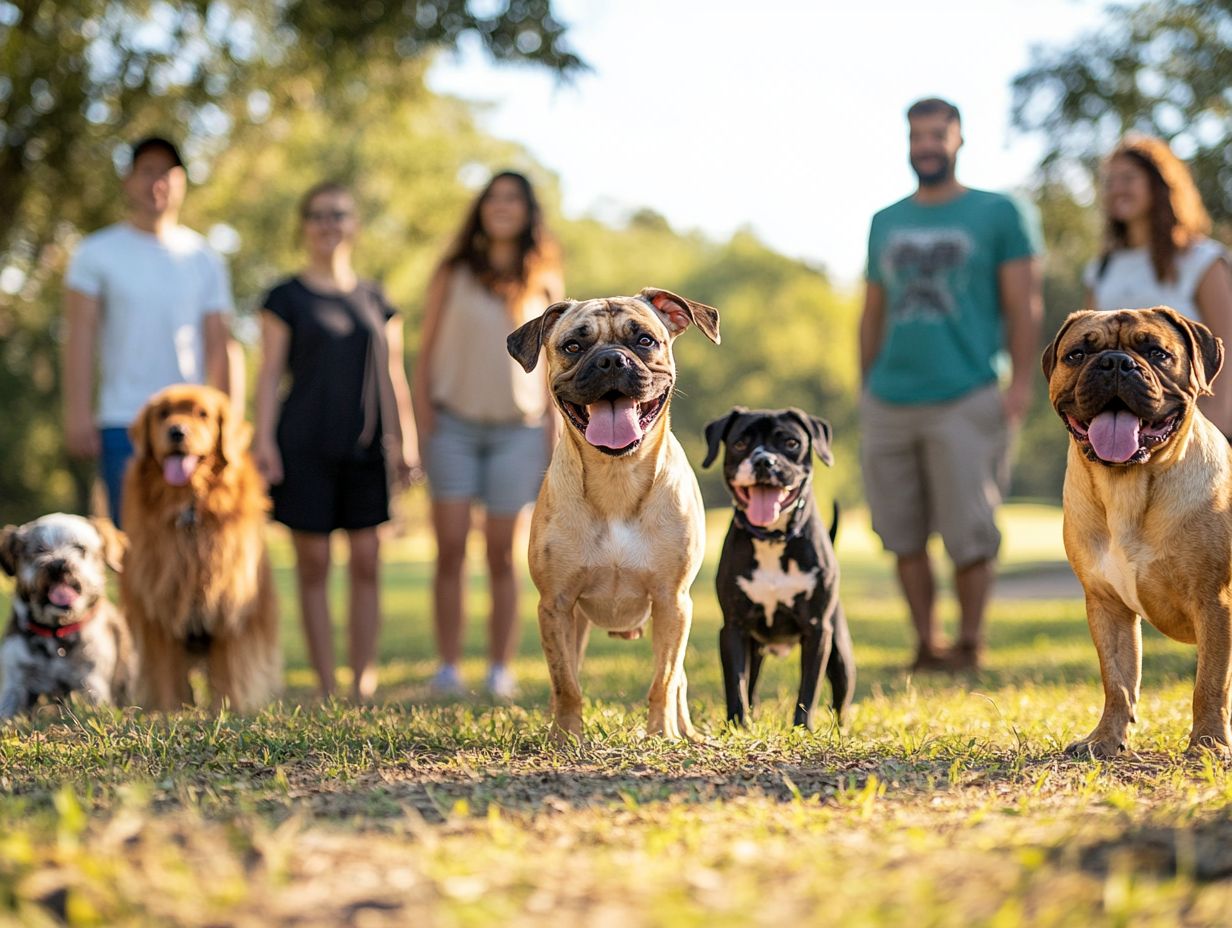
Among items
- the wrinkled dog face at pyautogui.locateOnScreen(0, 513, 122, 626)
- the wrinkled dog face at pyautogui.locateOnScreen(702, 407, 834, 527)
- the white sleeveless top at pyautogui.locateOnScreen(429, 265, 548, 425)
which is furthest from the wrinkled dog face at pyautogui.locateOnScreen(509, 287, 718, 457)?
the white sleeveless top at pyautogui.locateOnScreen(429, 265, 548, 425)

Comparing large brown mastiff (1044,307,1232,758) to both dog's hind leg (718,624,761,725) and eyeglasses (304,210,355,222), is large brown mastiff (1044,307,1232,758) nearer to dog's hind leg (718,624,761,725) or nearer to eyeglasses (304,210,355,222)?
dog's hind leg (718,624,761,725)

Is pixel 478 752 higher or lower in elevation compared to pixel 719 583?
lower

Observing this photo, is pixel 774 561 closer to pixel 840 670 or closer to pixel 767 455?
pixel 767 455

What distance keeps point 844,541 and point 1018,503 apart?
12.8m

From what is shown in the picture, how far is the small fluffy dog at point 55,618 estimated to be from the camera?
595 cm

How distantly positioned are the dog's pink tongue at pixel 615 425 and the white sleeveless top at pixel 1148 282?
340 cm

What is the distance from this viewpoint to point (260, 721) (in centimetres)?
491

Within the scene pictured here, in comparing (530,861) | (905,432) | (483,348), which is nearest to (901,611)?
(905,432)

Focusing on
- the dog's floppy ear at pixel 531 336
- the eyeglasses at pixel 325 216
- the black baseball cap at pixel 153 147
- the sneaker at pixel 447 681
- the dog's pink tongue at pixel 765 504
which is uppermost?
the black baseball cap at pixel 153 147

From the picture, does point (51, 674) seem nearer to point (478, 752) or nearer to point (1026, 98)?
point (478, 752)

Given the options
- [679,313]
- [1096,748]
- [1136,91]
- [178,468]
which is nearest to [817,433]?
[679,313]

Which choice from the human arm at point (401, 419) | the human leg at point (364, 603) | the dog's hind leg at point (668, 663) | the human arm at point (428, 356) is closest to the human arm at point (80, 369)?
the human leg at point (364, 603)

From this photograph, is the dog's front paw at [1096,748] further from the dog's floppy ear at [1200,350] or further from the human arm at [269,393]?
the human arm at [269,393]

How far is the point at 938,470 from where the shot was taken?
8094 millimetres
